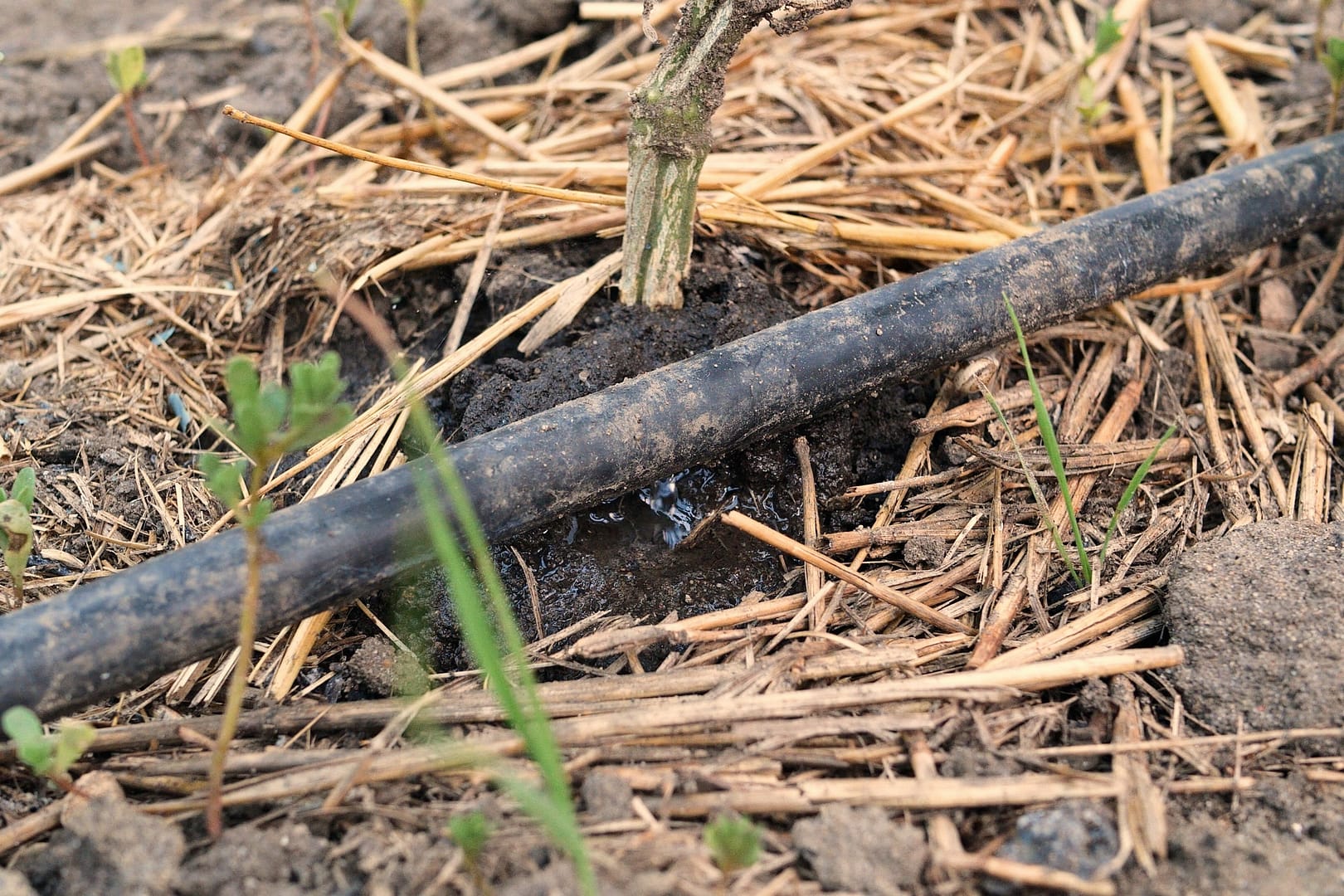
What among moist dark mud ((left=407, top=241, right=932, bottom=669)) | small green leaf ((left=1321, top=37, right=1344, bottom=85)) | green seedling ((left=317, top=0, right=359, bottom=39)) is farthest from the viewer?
green seedling ((left=317, top=0, right=359, bottom=39))

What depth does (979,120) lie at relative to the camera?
9.96 ft

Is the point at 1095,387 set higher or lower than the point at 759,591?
higher

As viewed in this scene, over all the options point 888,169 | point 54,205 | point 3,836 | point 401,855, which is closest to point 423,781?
point 401,855

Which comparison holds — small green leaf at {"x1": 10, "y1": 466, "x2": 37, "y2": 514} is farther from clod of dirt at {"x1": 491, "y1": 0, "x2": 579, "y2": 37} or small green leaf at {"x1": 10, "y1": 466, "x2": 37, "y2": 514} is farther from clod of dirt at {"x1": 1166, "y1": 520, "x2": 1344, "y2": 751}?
clod of dirt at {"x1": 491, "y1": 0, "x2": 579, "y2": 37}

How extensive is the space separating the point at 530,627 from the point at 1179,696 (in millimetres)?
1141

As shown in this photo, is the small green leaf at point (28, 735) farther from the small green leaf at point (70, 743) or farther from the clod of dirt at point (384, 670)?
the clod of dirt at point (384, 670)

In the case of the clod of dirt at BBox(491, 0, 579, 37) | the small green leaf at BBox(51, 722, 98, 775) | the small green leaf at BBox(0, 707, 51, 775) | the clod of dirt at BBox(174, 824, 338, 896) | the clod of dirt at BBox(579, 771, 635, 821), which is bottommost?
the clod of dirt at BBox(174, 824, 338, 896)

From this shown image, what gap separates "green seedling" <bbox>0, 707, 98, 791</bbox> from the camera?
1407 mm

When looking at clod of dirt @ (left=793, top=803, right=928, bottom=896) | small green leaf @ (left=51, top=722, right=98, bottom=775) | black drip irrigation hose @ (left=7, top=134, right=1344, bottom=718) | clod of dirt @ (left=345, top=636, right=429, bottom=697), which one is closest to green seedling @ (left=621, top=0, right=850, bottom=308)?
black drip irrigation hose @ (left=7, top=134, right=1344, bottom=718)

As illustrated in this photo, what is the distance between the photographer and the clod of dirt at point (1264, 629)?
5.52ft

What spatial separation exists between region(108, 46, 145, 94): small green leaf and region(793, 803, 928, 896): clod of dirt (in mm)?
2611

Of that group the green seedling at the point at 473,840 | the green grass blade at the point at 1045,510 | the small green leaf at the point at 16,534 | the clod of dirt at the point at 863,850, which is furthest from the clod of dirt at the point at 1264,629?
the small green leaf at the point at 16,534

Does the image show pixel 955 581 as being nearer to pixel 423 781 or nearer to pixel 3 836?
pixel 423 781

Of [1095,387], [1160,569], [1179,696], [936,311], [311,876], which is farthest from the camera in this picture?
[1095,387]
